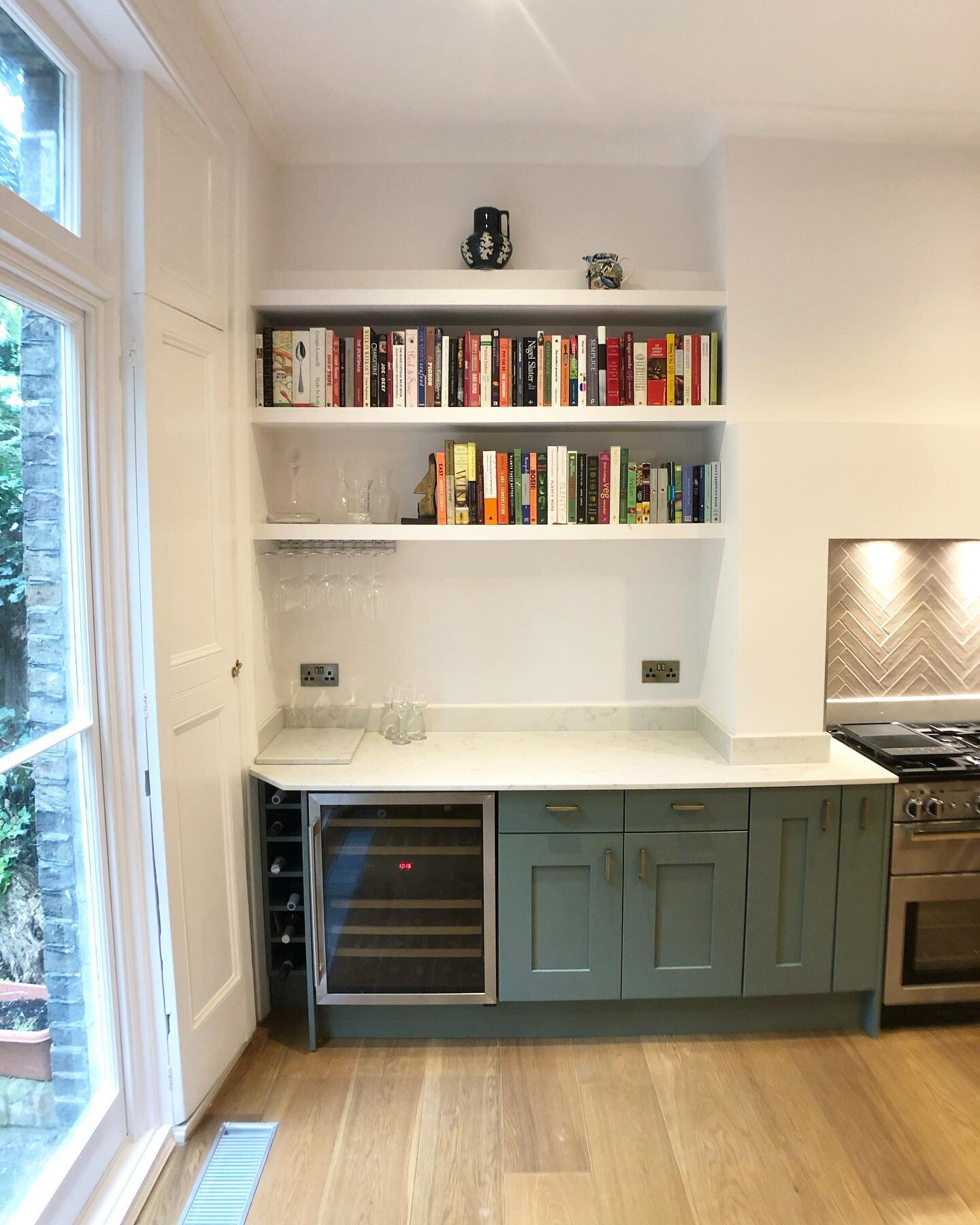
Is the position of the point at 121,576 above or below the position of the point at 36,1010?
above

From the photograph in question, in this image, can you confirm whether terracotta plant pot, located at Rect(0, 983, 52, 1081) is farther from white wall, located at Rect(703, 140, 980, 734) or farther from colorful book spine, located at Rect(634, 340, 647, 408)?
colorful book spine, located at Rect(634, 340, 647, 408)

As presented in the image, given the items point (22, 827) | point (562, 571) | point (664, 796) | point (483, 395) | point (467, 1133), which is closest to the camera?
point (22, 827)

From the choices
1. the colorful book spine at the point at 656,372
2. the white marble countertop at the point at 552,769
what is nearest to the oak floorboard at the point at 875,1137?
the white marble countertop at the point at 552,769

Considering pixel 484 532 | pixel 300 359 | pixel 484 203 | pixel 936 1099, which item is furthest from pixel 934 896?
pixel 484 203

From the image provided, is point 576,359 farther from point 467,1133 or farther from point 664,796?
point 467,1133

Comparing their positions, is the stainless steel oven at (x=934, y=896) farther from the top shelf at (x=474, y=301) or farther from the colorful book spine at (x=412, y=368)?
the colorful book spine at (x=412, y=368)

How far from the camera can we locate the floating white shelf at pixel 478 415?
2.48 m

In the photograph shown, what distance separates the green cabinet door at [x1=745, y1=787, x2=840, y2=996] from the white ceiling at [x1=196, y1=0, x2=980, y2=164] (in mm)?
2122

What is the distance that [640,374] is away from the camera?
2561 mm

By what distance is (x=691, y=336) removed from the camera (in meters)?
2.54

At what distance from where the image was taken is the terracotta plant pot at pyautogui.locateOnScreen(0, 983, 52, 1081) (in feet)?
5.20

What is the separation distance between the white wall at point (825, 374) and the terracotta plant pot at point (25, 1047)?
207 cm

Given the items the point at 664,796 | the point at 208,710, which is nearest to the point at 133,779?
the point at 208,710

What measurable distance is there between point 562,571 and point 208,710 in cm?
135
